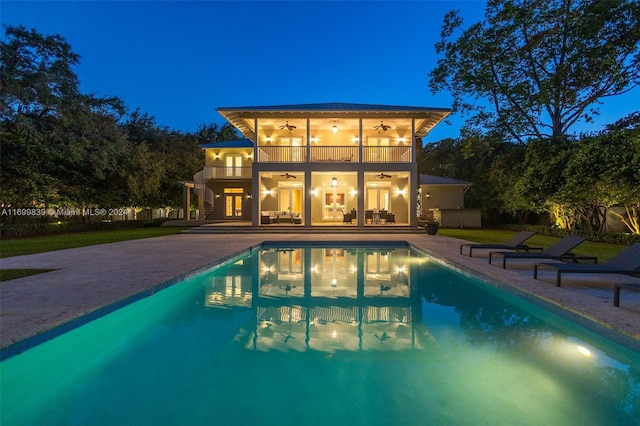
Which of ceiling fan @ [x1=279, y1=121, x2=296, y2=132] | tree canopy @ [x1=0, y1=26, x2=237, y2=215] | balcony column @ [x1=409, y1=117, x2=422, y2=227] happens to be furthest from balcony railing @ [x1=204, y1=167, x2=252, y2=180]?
balcony column @ [x1=409, y1=117, x2=422, y2=227]

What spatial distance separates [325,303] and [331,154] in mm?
14557

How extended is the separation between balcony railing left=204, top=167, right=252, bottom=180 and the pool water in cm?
1924

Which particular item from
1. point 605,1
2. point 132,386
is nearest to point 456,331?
point 132,386

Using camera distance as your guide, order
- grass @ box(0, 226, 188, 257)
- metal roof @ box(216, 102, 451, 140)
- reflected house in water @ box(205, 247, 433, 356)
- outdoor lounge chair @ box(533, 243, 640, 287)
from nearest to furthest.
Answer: reflected house in water @ box(205, 247, 433, 356) → outdoor lounge chair @ box(533, 243, 640, 287) → grass @ box(0, 226, 188, 257) → metal roof @ box(216, 102, 451, 140)

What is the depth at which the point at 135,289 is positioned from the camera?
495cm

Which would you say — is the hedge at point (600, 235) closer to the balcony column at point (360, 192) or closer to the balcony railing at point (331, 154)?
the balcony railing at point (331, 154)

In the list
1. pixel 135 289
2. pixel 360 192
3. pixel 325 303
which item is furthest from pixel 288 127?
pixel 135 289

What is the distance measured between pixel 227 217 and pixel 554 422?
2370 centimetres

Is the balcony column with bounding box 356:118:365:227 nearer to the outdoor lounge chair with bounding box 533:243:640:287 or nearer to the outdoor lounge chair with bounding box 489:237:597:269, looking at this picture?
the outdoor lounge chair with bounding box 489:237:597:269

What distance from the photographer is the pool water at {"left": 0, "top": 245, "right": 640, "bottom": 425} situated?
8.61 feet


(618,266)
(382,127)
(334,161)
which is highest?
(382,127)

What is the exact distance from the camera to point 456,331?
4352 mm

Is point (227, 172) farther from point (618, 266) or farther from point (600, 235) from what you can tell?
point (618, 266)

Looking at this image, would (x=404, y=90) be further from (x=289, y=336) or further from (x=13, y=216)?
(x=289, y=336)
